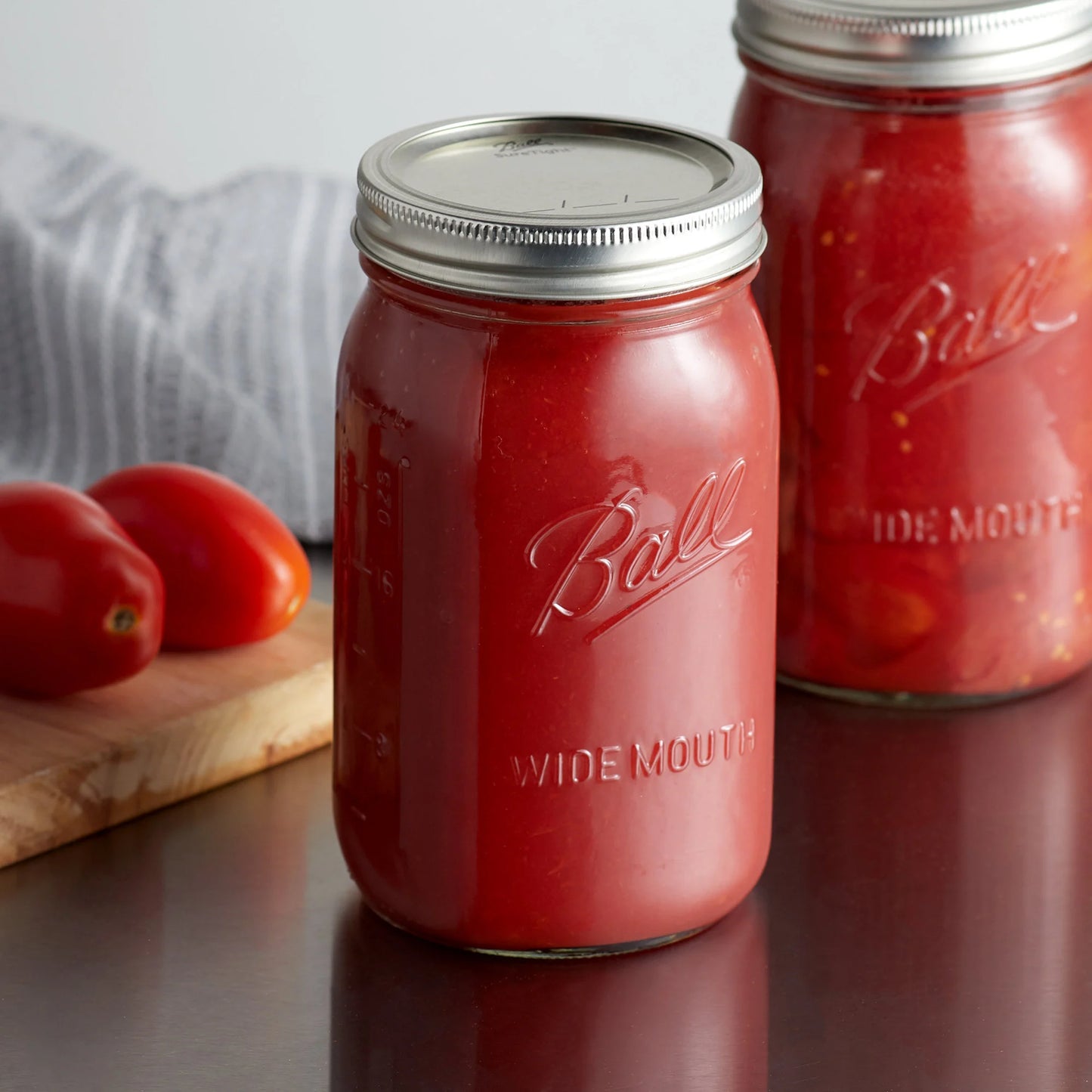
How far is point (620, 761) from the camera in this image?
2.44 feet

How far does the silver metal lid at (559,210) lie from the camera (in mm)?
670

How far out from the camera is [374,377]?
28.6 inches

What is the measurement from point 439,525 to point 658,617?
9cm

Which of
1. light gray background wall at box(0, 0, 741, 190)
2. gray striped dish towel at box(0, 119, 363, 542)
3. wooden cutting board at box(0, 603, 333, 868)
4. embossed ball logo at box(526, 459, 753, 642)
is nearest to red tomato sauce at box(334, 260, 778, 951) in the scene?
embossed ball logo at box(526, 459, 753, 642)

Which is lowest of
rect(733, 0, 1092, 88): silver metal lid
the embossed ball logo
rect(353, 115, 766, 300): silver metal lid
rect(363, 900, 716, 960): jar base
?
rect(363, 900, 716, 960): jar base

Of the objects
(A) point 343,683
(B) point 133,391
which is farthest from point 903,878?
(B) point 133,391

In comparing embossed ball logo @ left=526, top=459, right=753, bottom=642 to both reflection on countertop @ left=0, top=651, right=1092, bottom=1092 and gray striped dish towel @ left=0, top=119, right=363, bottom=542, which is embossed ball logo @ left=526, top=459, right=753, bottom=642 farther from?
gray striped dish towel @ left=0, top=119, right=363, bottom=542

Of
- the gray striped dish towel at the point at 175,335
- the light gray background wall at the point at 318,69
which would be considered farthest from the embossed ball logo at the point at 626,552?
the light gray background wall at the point at 318,69

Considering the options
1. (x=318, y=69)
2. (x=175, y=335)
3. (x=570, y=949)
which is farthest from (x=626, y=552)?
(x=318, y=69)

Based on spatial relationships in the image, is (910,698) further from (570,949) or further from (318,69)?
(318,69)

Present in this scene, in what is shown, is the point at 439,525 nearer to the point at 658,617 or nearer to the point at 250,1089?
the point at 658,617

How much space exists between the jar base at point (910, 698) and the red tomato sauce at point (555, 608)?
0.23 metres

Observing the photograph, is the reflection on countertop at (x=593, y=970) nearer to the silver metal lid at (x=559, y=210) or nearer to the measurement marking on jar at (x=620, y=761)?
the measurement marking on jar at (x=620, y=761)

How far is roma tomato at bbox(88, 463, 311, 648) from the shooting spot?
985 millimetres
